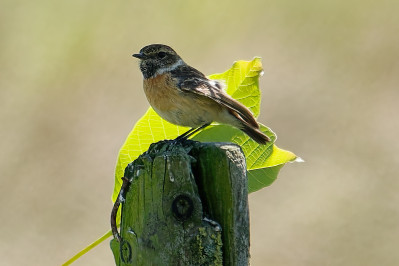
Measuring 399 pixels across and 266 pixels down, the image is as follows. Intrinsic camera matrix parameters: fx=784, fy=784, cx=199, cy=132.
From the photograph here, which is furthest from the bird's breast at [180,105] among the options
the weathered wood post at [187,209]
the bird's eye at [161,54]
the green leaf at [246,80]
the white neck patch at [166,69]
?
the weathered wood post at [187,209]

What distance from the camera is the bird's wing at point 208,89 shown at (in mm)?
3555

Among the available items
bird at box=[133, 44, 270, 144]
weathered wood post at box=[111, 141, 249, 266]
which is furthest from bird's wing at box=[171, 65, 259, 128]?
weathered wood post at box=[111, 141, 249, 266]

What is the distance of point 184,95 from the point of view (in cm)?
471

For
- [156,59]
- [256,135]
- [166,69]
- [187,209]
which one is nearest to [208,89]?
[256,135]

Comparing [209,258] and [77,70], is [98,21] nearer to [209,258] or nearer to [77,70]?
[77,70]

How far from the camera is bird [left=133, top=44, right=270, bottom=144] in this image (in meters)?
3.98

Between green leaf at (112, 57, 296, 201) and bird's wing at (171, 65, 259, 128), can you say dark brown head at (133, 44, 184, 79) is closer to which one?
bird's wing at (171, 65, 259, 128)

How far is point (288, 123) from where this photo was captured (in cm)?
1336

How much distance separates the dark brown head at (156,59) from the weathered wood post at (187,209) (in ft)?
7.95

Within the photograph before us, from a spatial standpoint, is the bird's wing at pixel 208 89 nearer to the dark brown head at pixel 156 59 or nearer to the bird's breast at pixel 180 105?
the bird's breast at pixel 180 105

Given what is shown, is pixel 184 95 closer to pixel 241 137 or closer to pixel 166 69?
pixel 166 69

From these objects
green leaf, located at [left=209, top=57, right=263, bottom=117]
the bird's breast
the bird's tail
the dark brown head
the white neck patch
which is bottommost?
the bird's tail

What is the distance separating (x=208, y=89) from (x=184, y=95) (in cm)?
45

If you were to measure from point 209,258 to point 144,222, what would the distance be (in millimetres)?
262
